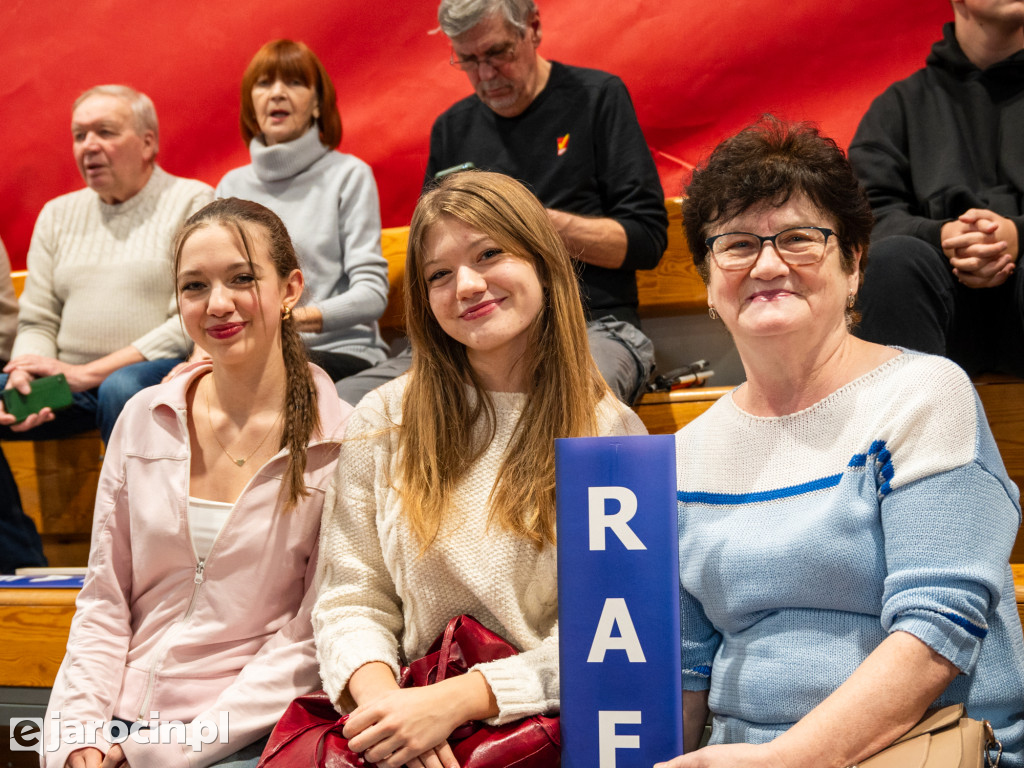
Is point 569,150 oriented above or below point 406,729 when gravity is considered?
above

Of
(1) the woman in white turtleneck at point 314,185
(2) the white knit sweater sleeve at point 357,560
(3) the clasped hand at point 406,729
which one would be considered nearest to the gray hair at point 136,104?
(1) the woman in white turtleneck at point 314,185

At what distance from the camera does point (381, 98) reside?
320 centimetres

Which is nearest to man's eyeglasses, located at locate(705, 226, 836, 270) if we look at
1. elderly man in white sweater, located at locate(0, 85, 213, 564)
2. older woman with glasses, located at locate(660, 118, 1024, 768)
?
older woman with glasses, located at locate(660, 118, 1024, 768)

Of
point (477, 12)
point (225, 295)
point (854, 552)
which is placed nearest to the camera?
point (854, 552)

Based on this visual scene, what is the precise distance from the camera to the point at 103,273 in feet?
9.43

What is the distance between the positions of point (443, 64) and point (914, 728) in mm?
2568

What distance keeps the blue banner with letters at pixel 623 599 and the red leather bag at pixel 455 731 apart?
0.66 ft

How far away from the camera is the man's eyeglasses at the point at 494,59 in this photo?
2.44m

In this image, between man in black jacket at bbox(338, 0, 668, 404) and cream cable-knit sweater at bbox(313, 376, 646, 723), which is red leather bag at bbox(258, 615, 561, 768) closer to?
cream cable-knit sweater at bbox(313, 376, 646, 723)

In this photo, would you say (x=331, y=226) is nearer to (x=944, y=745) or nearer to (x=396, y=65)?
(x=396, y=65)

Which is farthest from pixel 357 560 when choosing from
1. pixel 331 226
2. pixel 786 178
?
pixel 331 226

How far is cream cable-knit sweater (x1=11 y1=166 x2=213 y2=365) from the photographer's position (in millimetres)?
2830

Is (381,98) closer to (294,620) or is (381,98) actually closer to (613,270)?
(613,270)

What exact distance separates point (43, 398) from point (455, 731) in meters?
1.75
